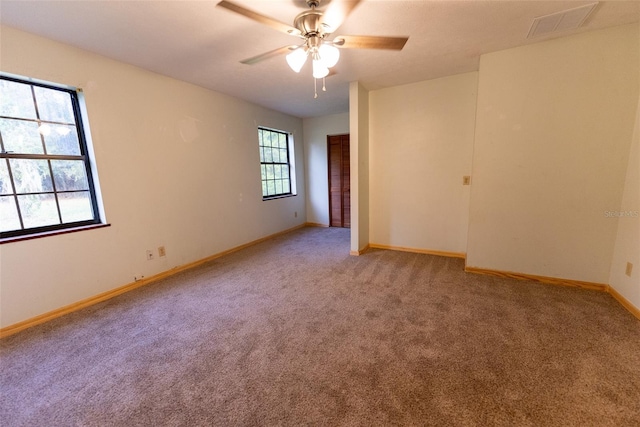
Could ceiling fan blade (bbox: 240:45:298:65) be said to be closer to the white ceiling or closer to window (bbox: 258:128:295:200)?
the white ceiling

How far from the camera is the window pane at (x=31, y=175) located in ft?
6.97

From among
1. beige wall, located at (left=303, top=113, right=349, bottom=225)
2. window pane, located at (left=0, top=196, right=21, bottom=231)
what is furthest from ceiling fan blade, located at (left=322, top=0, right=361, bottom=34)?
beige wall, located at (left=303, top=113, right=349, bottom=225)

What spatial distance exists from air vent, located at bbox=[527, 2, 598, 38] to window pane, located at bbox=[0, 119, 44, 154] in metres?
4.31

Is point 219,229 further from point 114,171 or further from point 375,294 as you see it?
point 375,294

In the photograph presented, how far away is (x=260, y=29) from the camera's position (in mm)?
2037

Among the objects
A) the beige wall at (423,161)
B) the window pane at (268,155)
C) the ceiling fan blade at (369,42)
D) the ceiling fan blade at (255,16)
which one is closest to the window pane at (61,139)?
the ceiling fan blade at (255,16)

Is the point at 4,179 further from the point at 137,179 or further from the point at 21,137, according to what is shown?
the point at 137,179

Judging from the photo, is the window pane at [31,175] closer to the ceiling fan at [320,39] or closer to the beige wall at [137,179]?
the beige wall at [137,179]

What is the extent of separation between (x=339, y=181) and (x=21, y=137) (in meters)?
4.41

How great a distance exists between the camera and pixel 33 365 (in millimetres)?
1719

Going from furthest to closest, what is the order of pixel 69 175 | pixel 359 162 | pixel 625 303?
1. pixel 359 162
2. pixel 69 175
3. pixel 625 303

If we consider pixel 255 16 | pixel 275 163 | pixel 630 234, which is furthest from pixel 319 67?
pixel 275 163

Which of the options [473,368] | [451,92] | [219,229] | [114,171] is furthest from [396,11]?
[219,229]

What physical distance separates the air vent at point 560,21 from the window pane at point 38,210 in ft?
14.6
